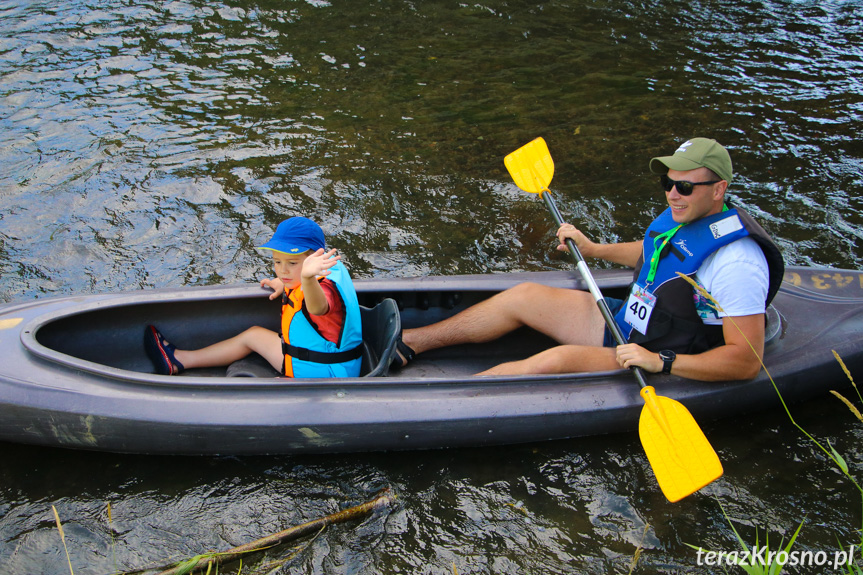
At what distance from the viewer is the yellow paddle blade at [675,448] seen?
2779 millimetres

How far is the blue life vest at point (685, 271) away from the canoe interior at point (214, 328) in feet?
2.36

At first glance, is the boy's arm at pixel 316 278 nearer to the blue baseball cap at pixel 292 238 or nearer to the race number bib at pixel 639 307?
the blue baseball cap at pixel 292 238

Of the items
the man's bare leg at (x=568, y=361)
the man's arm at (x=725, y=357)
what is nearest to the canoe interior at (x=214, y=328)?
the man's bare leg at (x=568, y=361)

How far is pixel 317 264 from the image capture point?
2789 mm

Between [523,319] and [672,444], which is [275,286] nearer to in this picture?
[523,319]

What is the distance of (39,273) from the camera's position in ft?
15.3

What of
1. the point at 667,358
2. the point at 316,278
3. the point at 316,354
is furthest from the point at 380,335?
the point at 667,358

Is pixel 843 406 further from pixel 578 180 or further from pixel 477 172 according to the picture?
pixel 477 172

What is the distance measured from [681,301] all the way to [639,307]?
219mm

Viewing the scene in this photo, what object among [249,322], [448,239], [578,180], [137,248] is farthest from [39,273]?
[578,180]

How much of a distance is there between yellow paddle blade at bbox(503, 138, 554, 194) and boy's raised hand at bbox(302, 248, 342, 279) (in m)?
1.91

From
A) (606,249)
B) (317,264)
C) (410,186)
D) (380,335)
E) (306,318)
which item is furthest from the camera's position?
(410,186)

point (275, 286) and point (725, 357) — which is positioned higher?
point (275, 286)

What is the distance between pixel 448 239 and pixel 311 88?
2931 mm
